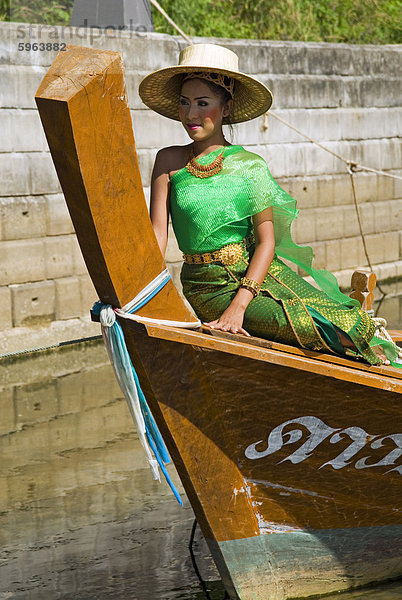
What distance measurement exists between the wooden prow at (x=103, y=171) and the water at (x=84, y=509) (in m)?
1.34

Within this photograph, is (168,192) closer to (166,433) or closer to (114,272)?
(114,272)

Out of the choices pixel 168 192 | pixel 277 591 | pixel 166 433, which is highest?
pixel 168 192

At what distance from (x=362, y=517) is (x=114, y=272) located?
1406 millimetres

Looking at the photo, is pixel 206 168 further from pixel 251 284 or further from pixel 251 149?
pixel 251 149

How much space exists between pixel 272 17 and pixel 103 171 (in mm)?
9631

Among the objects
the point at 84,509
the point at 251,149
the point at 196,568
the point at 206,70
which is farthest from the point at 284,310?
the point at 251,149

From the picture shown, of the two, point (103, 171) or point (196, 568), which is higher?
point (103, 171)

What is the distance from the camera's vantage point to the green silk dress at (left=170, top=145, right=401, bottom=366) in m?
3.26

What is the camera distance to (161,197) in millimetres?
3355

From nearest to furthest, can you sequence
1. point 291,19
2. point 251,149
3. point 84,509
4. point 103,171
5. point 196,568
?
point 103,171, point 196,568, point 84,509, point 251,149, point 291,19

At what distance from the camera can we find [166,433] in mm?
3178

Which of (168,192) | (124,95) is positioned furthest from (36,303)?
(124,95)

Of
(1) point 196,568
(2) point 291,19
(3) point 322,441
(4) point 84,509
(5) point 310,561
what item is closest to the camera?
(3) point 322,441

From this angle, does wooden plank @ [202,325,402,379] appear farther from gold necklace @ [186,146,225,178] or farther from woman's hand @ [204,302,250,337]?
gold necklace @ [186,146,225,178]
